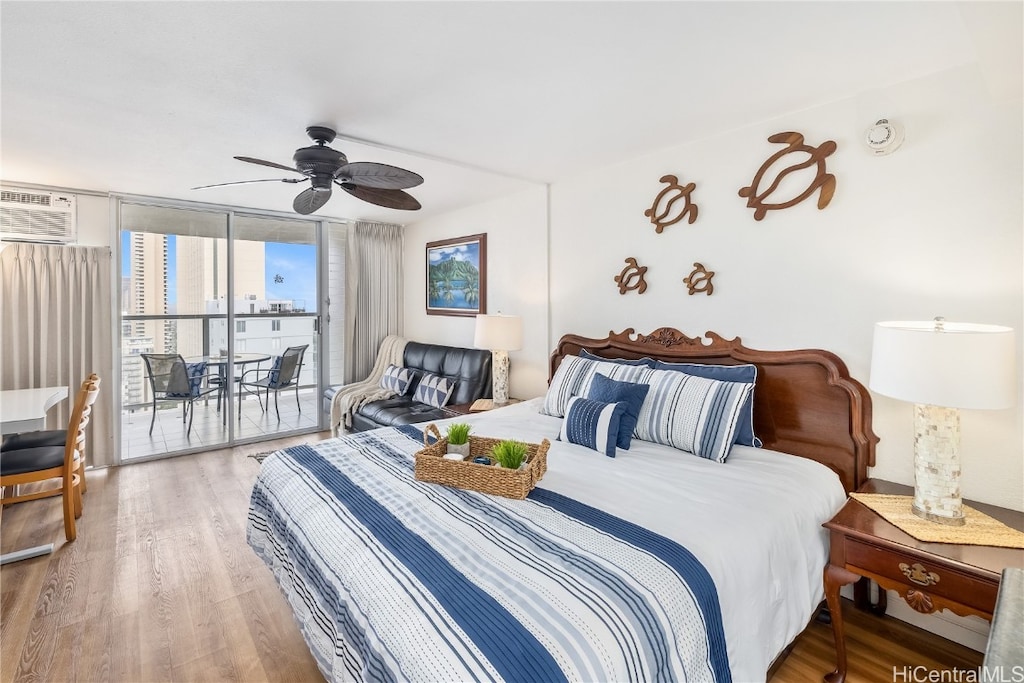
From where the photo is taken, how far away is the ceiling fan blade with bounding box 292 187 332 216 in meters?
2.74

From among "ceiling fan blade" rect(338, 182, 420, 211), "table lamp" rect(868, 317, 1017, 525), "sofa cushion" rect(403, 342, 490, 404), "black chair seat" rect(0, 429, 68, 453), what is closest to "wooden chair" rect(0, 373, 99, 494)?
"black chair seat" rect(0, 429, 68, 453)

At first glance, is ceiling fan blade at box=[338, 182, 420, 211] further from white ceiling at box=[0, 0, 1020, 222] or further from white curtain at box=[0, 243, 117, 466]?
white curtain at box=[0, 243, 117, 466]

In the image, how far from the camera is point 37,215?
374cm

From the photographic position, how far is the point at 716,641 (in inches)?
52.9

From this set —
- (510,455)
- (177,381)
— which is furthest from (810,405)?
(177,381)

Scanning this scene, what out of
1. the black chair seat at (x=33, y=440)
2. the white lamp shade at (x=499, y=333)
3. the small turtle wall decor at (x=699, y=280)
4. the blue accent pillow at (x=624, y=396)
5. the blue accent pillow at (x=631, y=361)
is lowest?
the black chair seat at (x=33, y=440)

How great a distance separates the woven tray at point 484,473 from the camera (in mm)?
1793

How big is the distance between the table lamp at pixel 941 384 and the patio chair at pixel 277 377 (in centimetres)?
493

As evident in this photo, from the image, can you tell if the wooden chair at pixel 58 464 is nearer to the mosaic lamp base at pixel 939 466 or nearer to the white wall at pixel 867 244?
the white wall at pixel 867 244

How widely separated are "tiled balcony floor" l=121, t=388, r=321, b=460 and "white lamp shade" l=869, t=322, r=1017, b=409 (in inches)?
201

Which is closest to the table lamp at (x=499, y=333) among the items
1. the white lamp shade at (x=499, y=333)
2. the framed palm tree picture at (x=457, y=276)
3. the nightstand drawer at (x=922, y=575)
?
the white lamp shade at (x=499, y=333)

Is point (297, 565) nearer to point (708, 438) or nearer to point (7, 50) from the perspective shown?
point (708, 438)

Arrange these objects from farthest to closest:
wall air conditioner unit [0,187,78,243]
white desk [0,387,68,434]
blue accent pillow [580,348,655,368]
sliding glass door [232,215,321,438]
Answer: sliding glass door [232,215,321,438] → wall air conditioner unit [0,187,78,243] → blue accent pillow [580,348,655,368] → white desk [0,387,68,434]

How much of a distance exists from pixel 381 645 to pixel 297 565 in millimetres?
720
